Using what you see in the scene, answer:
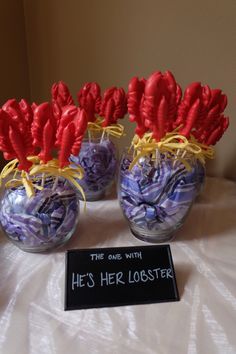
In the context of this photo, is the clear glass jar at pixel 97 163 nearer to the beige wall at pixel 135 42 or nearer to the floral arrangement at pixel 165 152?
the floral arrangement at pixel 165 152

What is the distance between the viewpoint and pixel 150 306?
477 mm

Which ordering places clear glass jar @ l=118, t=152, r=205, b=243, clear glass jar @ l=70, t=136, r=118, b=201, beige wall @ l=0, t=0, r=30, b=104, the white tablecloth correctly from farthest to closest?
beige wall @ l=0, t=0, r=30, b=104 < clear glass jar @ l=70, t=136, r=118, b=201 < clear glass jar @ l=118, t=152, r=205, b=243 < the white tablecloth

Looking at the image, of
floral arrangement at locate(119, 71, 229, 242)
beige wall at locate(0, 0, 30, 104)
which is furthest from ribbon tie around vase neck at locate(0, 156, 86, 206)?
beige wall at locate(0, 0, 30, 104)

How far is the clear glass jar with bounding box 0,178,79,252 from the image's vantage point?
1.67ft

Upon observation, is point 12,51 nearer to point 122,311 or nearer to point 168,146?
point 168,146

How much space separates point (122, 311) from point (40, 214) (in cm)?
19

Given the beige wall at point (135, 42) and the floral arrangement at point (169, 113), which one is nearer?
the floral arrangement at point (169, 113)

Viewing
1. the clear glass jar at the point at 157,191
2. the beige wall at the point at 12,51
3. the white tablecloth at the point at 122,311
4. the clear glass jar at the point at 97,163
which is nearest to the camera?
the white tablecloth at the point at 122,311

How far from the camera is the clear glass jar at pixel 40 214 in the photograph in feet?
1.67

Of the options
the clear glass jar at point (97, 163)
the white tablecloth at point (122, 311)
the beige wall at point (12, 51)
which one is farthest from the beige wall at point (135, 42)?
the white tablecloth at point (122, 311)

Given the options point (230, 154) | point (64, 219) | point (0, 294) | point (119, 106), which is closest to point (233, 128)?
point (230, 154)

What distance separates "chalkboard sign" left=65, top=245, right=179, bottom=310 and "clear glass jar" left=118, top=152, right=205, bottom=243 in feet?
0.19

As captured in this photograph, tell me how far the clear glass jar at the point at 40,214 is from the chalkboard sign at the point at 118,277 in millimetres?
49

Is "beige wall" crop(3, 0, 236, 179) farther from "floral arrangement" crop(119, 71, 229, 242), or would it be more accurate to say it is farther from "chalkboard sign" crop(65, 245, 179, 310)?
"chalkboard sign" crop(65, 245, 179, 310)
